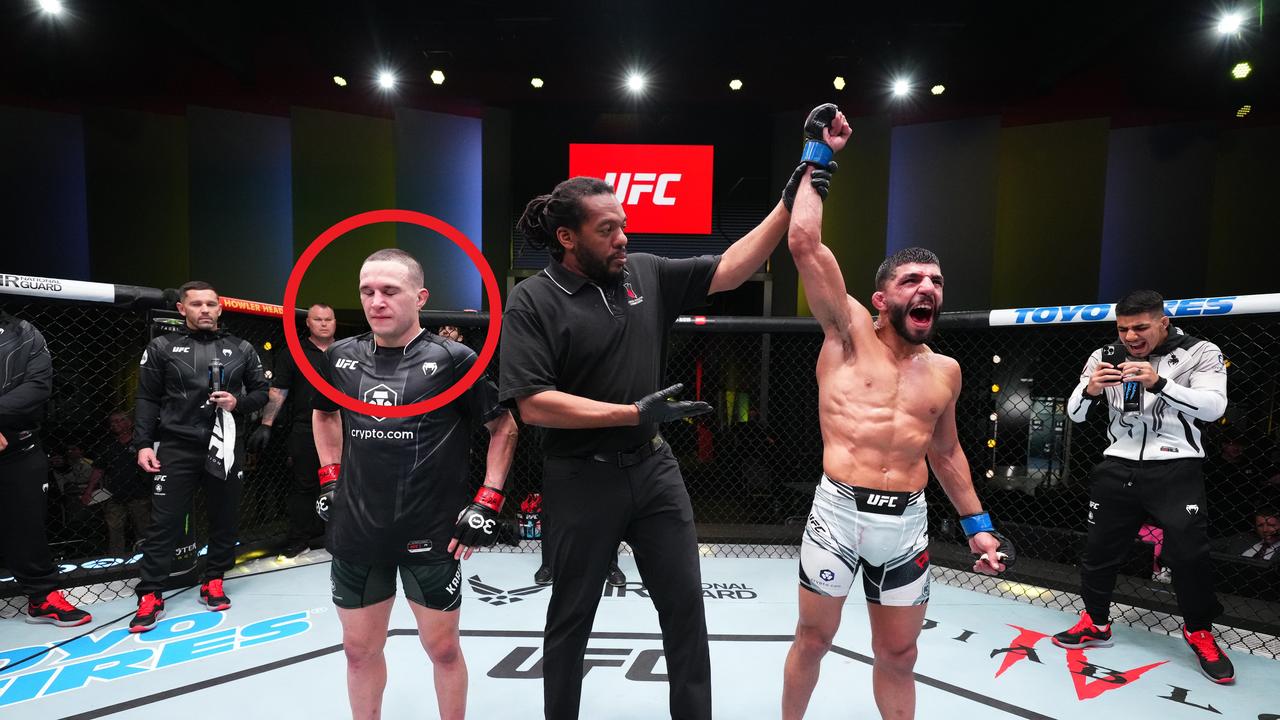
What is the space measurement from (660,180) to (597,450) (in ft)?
18.8

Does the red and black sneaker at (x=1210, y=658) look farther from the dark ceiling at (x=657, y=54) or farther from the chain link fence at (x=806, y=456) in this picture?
the dark ceiling at (x=657, y=54)

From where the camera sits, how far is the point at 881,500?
204 centimetres

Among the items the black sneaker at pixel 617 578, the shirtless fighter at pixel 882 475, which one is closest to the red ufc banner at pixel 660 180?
the black sneaker at pixel 617 578

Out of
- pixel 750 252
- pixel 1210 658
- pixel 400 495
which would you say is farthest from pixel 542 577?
pixel 1210 658

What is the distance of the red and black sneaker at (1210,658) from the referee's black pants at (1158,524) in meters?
0.04

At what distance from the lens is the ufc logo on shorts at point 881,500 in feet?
6.68

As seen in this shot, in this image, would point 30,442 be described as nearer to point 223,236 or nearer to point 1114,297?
point 223,236

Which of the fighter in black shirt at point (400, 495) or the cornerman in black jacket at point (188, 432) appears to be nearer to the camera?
the fighter in black shirt at point (400, 495)

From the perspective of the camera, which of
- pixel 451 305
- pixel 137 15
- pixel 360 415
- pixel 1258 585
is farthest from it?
pixel 451 305

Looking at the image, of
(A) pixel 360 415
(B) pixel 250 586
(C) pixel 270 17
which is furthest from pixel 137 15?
(A) pixel 360 415

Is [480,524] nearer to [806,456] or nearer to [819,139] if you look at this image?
[819,139]

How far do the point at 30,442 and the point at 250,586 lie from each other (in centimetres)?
144

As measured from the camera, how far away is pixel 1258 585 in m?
3.87

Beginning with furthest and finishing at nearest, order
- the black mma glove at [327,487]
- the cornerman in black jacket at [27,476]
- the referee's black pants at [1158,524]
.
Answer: the cornerman in black jacket at [27,476] → the referee's black pants at [1158,524] → the black mma glove at [327,487]
